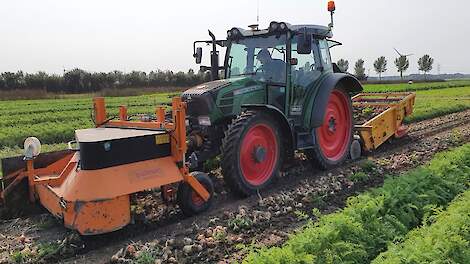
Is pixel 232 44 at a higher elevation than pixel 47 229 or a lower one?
higher

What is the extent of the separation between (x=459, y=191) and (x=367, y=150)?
3.38 m

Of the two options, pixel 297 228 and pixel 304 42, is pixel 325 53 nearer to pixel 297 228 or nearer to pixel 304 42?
pixel 304 42

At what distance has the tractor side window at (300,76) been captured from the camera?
743 centimetres

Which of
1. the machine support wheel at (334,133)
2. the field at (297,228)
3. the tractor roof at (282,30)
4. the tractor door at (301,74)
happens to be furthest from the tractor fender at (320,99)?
the field at (297,228)

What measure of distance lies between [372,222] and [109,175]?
281 cm

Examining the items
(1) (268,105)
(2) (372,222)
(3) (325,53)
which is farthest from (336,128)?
(2) (372,222)

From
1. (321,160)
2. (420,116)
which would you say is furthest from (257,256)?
(420,116)

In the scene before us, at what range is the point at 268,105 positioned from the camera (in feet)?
22.1

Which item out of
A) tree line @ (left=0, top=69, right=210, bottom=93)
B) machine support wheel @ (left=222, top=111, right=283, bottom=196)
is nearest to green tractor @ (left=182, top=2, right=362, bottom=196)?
machine support wheel @ (left=222, top=111, right=283, bottom=196)

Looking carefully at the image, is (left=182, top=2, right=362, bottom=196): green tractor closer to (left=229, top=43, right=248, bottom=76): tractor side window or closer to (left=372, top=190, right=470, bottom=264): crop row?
(left=229, top=43, right=248, bottom=76): tractor side window

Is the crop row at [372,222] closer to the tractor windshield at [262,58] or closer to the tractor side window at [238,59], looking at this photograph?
the tractor windshield at [262,58]

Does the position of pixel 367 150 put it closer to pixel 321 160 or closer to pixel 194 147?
pixel 321 160

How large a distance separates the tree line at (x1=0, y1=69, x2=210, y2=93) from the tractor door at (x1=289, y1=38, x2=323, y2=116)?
110ft

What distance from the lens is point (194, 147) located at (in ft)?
21.9
